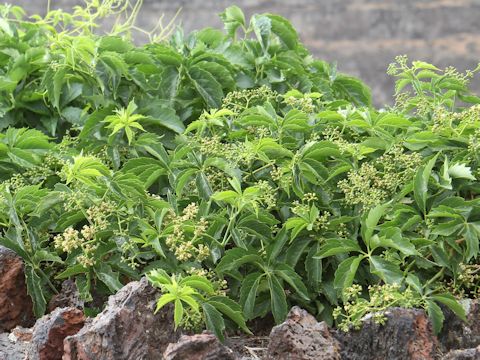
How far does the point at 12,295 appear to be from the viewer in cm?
234

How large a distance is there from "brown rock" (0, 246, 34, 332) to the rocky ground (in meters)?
0.22

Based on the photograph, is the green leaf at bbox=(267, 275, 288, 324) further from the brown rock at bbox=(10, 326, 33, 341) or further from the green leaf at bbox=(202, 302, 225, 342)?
the brown rock at bbox=(10, 326, 33, 341)

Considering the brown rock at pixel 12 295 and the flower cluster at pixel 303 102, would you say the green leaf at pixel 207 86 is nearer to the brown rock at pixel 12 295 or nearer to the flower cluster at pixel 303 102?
the flower cluster at pixel 303 102

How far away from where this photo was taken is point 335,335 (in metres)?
1.96

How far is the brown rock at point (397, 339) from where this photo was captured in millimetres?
1854

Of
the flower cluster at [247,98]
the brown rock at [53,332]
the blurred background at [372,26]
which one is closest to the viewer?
the brown rock at [53,332]

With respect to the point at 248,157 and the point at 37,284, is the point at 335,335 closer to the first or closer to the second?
the point at 248,157

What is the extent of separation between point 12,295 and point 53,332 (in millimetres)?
350

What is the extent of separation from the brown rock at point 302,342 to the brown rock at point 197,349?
9 centimetres

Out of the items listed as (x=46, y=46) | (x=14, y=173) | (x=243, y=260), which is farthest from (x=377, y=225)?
(x=46, y=46)

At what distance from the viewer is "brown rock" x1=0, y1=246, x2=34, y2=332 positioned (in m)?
2.30

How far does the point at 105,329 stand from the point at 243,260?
41 centimetres

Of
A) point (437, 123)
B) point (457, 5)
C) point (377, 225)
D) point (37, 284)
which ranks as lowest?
point (457, 5)

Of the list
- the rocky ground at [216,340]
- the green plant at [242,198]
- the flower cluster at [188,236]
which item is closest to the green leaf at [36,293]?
the green plant at [242,198]
